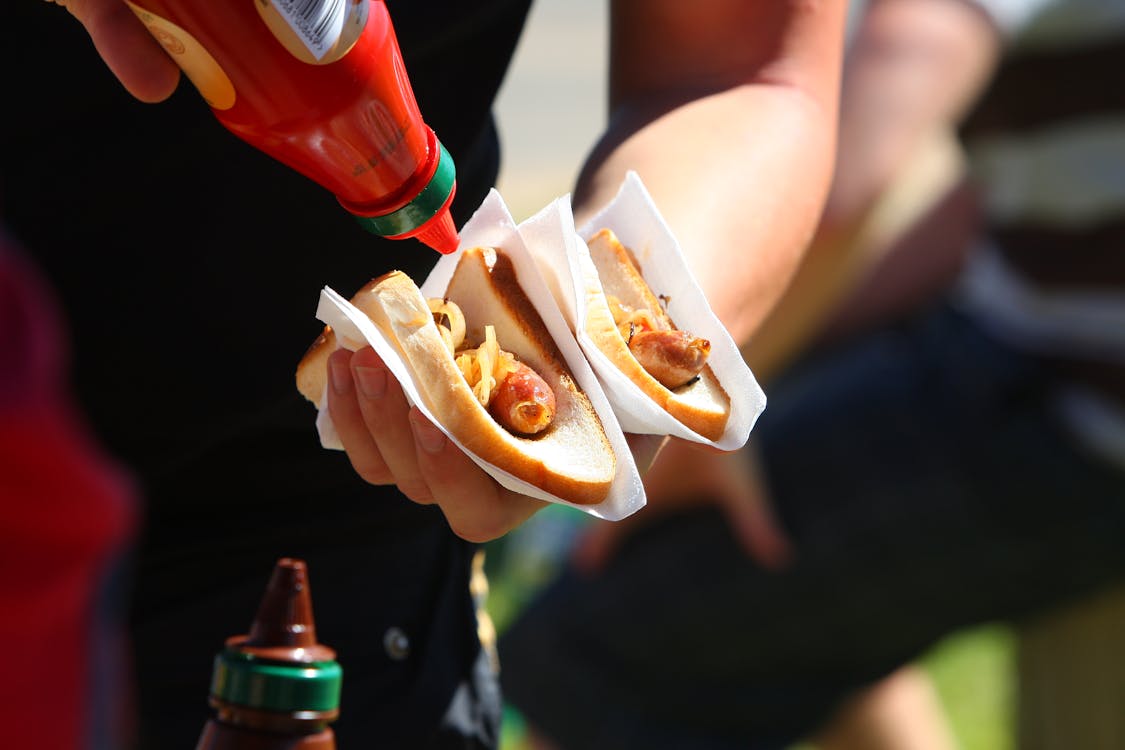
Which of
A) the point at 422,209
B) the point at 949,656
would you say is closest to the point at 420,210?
the point at 422,209

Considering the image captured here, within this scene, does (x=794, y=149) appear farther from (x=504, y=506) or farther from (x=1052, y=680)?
(x=1052, y=680)

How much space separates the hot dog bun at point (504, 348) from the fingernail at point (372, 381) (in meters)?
0.03

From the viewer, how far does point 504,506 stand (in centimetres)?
87

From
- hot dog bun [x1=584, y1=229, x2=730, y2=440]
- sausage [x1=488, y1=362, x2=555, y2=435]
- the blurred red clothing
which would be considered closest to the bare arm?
the blurred red clothing

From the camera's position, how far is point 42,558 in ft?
6.49

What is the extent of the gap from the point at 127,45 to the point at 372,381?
0.24 m

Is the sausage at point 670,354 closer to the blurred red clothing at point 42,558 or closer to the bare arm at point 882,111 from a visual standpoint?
the blurred red clothing at point 42,558

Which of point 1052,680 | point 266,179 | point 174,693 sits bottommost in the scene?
point 1052,680

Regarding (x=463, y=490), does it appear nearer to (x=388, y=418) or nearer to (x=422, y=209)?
(x=388, y=418)

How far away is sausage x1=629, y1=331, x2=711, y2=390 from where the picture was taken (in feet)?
3.06

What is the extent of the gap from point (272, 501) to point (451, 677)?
0.76ft

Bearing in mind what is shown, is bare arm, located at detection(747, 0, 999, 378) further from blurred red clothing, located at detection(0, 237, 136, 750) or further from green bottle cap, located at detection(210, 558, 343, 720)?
green bottle cap, located at detection(210, 558, 343, 720)

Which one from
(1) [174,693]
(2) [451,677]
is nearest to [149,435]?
(1) [174,693]

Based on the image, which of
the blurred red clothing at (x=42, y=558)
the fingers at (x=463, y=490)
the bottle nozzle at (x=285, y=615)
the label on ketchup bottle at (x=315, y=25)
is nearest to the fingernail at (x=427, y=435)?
the fingers at (x=463, y=490)
